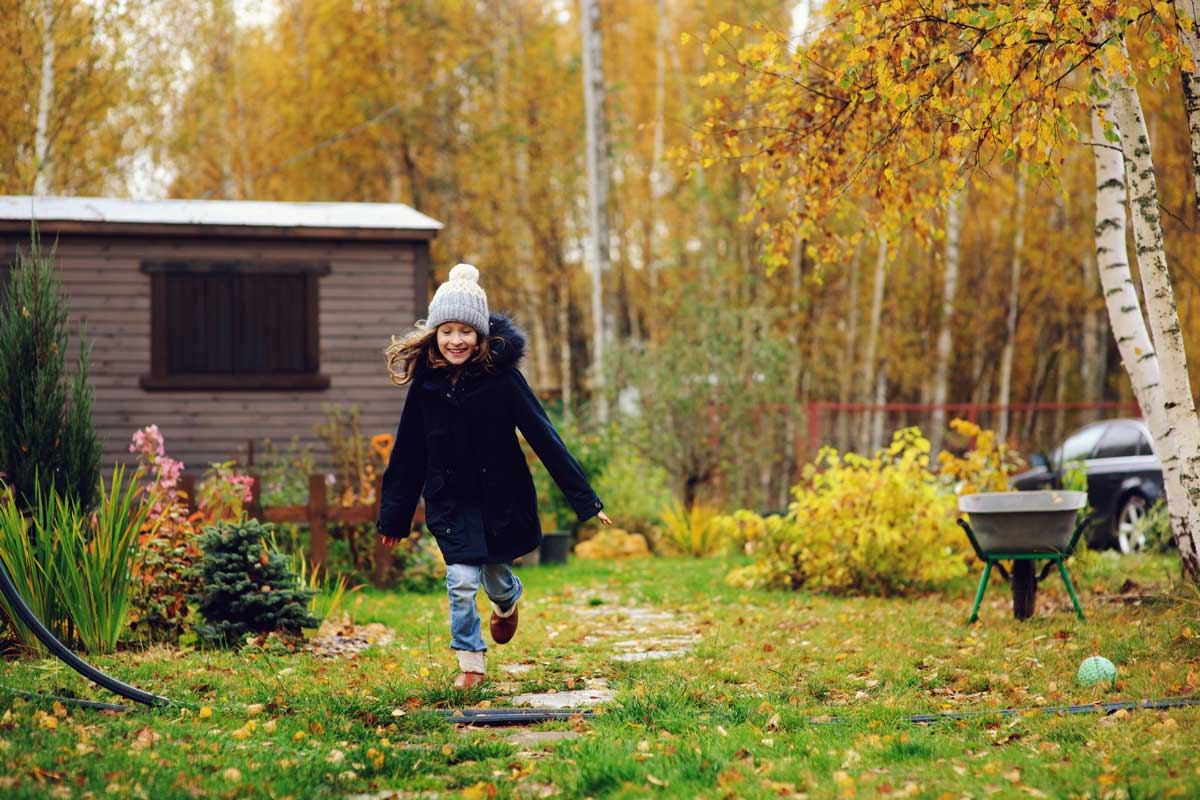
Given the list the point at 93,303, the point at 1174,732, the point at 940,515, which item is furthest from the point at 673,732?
the point at 93,303

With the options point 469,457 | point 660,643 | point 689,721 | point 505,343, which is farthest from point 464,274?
point 660,643

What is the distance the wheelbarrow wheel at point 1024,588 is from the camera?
752 centimetres

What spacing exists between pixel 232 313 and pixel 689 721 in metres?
9.63

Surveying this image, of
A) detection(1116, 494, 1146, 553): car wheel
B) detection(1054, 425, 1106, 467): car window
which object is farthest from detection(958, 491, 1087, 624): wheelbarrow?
detection(1054, 425, 1106, 467): car window

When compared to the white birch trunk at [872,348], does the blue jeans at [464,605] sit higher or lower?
lower

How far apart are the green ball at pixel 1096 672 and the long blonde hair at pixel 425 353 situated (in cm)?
304

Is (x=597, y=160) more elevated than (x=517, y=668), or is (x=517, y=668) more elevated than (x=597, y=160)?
(x=597, y=160)

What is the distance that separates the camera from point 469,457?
5.53m

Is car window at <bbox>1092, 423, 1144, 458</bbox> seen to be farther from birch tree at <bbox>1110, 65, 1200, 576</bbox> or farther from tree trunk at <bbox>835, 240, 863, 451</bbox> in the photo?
tree trunk at <bbox>835, 240, 863, 451</bbox>

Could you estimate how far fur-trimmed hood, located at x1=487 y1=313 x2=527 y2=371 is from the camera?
5.63 m

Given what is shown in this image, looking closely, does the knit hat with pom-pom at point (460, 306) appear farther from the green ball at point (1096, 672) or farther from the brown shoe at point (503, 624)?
the green ball at point (1096, 672)

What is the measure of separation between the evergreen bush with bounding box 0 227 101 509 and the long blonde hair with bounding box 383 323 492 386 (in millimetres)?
2239

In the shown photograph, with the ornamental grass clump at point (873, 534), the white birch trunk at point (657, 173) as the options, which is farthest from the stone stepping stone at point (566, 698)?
the white birch trunk at point (657, 173)

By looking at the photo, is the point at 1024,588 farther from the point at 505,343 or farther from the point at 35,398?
the point at 35,398
